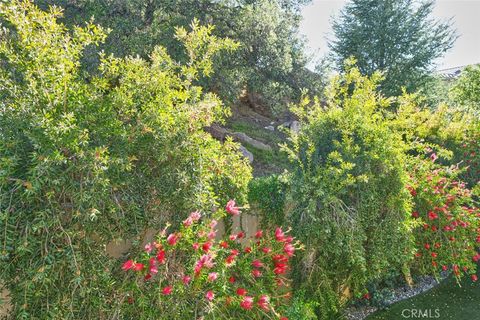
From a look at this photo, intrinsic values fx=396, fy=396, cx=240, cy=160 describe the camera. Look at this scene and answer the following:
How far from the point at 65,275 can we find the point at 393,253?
12.1 feet

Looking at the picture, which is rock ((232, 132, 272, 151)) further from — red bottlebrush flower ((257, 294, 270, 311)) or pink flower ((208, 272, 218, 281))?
pink flower ((208, 272, 218, 281))

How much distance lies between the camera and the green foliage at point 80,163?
8.55ft

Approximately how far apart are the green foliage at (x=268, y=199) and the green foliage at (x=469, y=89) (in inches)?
524

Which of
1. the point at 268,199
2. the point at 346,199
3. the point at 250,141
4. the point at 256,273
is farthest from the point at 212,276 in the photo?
the point at 250,141

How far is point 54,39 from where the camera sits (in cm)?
300

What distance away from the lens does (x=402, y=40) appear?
1656cm

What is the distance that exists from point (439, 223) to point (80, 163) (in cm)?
→ 508

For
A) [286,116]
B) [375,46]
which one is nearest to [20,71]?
[286,116]

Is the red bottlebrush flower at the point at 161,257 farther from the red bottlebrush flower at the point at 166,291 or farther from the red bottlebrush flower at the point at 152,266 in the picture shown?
the red bottlebrush flower at the point at 166,291

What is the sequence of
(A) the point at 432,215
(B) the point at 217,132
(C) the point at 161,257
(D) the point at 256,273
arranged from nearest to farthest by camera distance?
1. (C) the point at 161,257
2. (D) the point at 256,273
3. (A) the point at 432,215
4. (B) the point at 217,132

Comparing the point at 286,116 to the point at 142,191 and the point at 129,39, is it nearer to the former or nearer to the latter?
the point at 129,39

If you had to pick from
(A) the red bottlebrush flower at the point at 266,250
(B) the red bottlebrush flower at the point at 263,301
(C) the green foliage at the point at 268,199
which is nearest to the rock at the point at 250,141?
(C) the green foliage at the point at 268,199

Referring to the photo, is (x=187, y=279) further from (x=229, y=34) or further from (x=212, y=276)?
(x=229, y=34)

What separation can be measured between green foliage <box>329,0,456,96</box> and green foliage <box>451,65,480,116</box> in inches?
Result: 57.3
